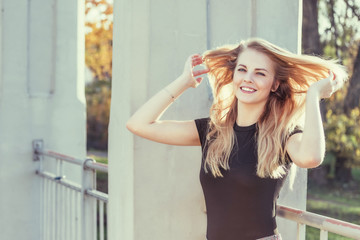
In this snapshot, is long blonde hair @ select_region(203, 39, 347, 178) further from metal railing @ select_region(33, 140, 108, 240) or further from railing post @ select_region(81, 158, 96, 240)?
railing post @ select_region(81, 158, 96, 240)

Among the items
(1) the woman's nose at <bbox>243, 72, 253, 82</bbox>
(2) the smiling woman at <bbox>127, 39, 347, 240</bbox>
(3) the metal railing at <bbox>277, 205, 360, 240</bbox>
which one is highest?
(1) the woman's nose at <bbox>243, 72, 253, 82</bbox>

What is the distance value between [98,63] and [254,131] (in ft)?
40.6

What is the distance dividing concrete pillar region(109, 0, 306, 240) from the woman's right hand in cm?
19

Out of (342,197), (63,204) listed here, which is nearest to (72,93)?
(63,204)

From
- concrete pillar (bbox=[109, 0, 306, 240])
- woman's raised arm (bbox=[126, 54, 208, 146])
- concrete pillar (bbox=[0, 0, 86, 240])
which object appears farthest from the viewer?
concrete pillar (bbox=[0, 0, 86, 240])

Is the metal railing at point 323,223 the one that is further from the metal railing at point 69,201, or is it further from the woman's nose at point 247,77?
the metal railing at point 69,201

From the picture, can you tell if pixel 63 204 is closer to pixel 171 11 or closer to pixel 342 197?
pixel 171 11

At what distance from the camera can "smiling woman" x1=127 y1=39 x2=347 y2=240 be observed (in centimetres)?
221

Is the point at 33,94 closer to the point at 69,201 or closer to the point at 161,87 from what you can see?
the point at 69,201

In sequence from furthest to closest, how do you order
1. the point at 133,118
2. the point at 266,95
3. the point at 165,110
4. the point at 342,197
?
1. the point at 342,197
2. the point at 165,110
3. the point at 133,118
4. the point at 266,95

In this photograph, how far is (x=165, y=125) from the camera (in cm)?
265

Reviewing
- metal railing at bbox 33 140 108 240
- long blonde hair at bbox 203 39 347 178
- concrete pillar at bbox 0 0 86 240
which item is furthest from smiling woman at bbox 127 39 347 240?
concrete pillar at bbox 0 0 86 240

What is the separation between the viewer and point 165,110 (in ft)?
9.29

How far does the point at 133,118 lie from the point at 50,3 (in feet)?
10.3
